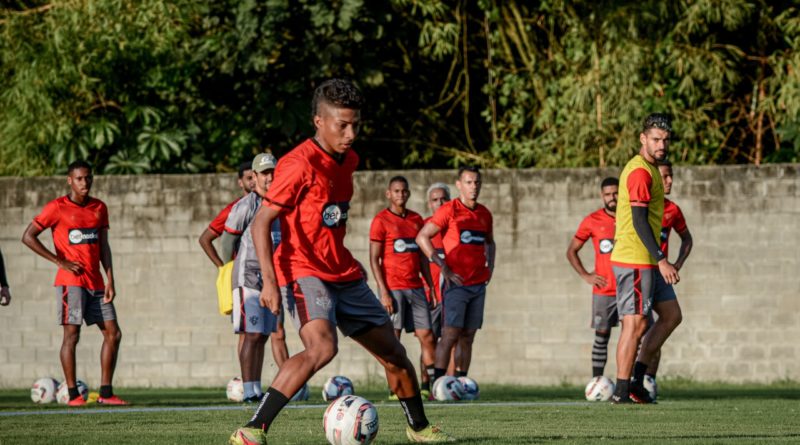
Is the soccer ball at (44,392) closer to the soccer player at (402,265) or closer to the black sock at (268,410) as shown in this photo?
the soccer player at (402,265)

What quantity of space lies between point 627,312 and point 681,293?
5.22m

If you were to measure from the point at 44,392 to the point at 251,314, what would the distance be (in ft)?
8.72

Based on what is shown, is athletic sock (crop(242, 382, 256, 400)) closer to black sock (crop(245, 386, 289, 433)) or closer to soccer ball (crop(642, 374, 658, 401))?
soccer ball (crop(642, 374, 658, 401))

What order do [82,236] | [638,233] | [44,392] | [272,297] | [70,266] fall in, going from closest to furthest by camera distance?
[272,297]
[638,233]
[70,266]
[82,236]
[44,392]

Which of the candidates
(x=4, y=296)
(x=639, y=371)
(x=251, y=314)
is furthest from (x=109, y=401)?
(x=639, y=371)

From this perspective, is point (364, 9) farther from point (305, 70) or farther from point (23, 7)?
point (23, 7)

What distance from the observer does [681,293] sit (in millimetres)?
15078

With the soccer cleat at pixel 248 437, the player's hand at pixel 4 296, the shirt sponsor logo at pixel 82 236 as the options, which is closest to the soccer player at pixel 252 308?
the shirt sponsor logo at pixel 82 236

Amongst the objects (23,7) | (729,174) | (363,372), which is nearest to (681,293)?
(729,174)

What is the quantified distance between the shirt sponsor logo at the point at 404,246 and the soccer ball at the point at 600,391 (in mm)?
2613

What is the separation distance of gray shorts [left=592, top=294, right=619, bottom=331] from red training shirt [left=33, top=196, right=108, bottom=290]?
4990mm

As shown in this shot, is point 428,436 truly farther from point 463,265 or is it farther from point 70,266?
point 70,266

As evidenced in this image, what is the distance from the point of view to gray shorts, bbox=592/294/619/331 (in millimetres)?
13273

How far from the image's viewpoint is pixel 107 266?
12125mm
